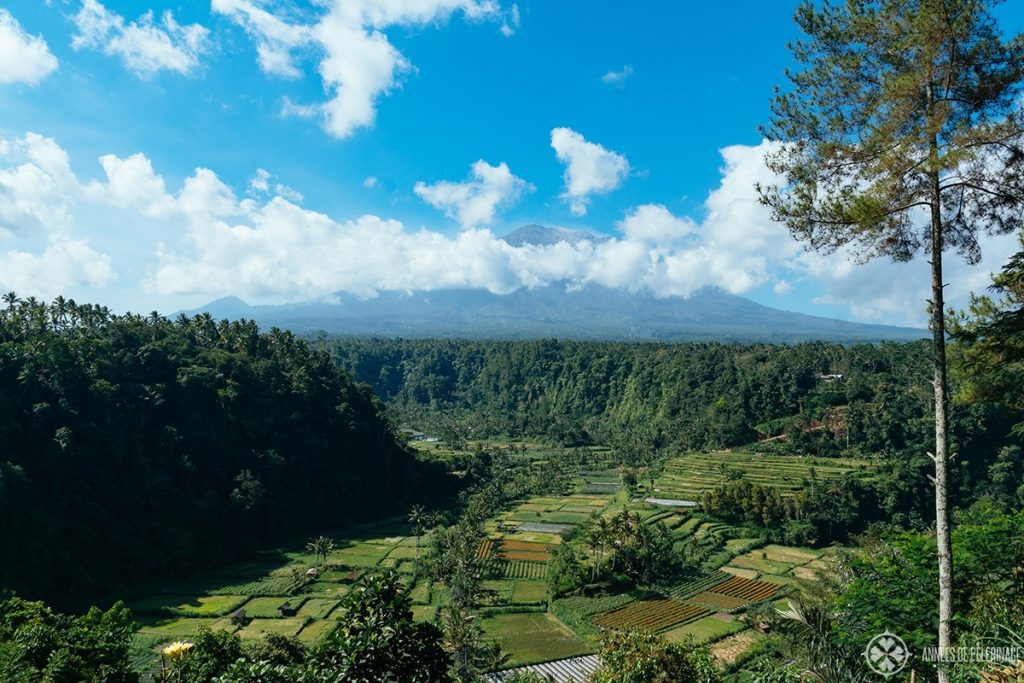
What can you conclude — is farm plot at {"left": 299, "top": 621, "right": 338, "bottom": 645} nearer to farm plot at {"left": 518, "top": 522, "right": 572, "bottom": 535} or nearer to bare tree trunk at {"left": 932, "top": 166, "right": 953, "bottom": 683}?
farm plot at {"left": 518, "top": 522, "right": 572, "bottom": 535}

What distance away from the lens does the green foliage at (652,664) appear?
362 inches

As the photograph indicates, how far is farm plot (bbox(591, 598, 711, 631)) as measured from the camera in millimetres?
25594

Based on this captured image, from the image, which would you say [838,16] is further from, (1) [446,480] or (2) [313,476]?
(1) [446,480]

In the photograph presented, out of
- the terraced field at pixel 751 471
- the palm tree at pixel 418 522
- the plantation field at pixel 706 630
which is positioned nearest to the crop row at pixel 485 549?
the palm tree at pixel 418 522

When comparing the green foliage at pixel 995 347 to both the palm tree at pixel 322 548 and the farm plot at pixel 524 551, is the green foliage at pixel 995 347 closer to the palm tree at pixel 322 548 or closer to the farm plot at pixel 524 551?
the farm plot at pixel 524 551

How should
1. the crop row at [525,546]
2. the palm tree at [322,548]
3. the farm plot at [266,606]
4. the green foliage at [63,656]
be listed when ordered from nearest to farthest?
the green foliage at [63,656] < the farm plot at [266,606] < the palm tree at [322,548] < the crop row at [525,546]

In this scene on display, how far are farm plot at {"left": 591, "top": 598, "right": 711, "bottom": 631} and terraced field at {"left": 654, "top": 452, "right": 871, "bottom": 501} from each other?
18.4 meters

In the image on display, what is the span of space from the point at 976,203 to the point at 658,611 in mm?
24523

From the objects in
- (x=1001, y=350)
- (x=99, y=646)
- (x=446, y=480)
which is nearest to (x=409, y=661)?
(x=99, y=646)

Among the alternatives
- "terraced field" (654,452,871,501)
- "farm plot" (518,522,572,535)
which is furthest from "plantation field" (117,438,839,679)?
"terraced field" (654,452,871,501)

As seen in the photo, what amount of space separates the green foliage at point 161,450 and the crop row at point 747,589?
27620mm

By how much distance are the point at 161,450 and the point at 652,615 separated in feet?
106

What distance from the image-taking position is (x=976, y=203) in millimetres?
7707

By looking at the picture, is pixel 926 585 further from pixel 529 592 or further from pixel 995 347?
pixel 529 592
